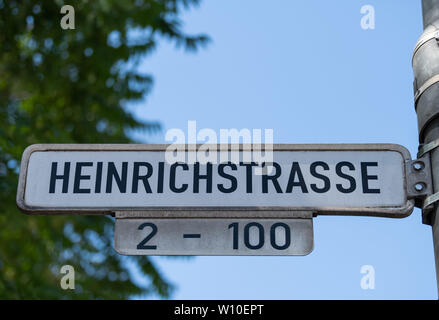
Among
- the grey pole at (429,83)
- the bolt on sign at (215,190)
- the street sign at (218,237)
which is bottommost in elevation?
the street sign at (218,237)

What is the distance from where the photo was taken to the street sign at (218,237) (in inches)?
96.9

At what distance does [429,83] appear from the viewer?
8.23 feet

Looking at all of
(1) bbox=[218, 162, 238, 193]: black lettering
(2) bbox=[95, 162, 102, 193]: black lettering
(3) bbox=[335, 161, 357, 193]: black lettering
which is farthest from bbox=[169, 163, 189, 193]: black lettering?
(3) bbox=[335, 161, 357, 193]: black lettering

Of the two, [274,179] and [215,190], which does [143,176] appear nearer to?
[215,190]

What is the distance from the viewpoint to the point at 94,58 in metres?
8.24

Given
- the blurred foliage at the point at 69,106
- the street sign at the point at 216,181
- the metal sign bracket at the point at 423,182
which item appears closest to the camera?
the metal sign bracket at the point at 423,182

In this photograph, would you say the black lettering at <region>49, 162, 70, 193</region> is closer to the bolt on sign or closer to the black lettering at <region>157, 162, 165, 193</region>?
the bolt on sign

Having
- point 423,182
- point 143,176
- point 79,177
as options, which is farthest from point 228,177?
point 423,182

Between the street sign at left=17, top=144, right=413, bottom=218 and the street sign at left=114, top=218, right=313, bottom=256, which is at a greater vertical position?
the street sign at left=17, top=144, right=413, bottom=218

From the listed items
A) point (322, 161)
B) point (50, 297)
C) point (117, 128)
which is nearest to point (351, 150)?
point (322, 161)

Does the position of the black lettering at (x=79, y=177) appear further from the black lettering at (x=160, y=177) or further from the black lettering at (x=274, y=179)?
the black lettering at (x=274, y=179)

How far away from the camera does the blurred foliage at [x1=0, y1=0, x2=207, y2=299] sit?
261 inches

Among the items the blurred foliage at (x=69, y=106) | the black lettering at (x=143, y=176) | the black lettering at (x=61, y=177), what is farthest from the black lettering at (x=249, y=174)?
the blurred foliage at (x=69, y=106)
